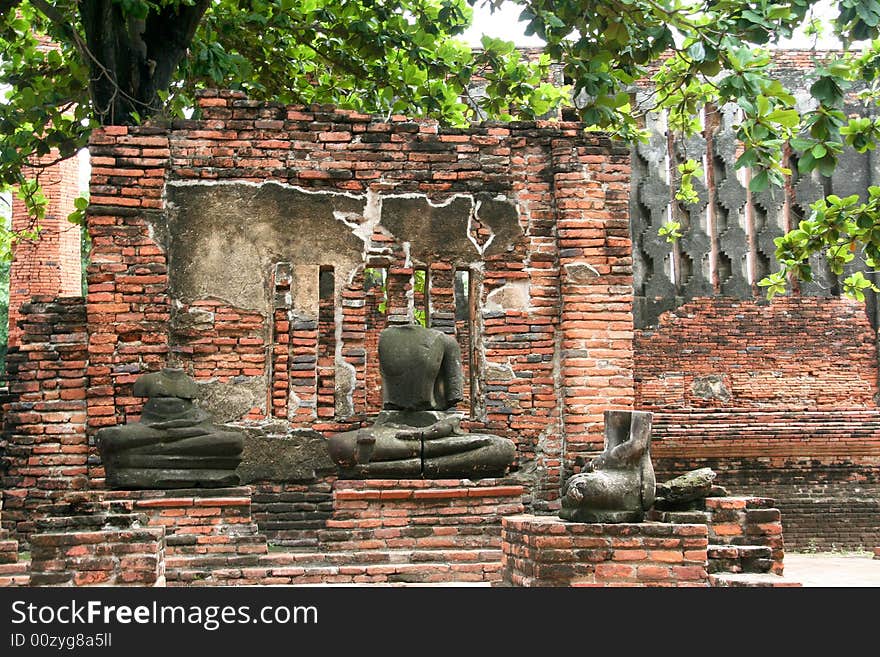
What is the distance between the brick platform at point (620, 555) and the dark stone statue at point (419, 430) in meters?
1.84

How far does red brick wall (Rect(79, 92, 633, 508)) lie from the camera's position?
729cm

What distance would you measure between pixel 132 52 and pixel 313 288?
2602 millimetres

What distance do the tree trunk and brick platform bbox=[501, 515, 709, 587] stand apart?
4.67 meters

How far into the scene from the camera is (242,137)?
752 centimetres

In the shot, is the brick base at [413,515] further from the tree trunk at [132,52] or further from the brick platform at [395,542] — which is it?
the tree trunk at [132,52]

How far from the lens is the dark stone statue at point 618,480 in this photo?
5.36m

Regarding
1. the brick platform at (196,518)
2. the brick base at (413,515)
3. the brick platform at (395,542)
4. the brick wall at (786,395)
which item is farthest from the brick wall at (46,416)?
the brick wall at (786,395)

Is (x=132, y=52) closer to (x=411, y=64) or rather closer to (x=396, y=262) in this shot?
(x=411, y=64)

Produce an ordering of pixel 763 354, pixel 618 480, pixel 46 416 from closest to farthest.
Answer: pixel 618 480, pixel 46 416, pixel 763 354

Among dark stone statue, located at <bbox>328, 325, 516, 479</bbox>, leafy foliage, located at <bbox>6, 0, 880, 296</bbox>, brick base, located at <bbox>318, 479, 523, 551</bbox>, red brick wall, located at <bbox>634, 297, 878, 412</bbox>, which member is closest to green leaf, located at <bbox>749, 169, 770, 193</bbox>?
leafy foliage, located at <bbox>6, 0, 880, 296</bbox>

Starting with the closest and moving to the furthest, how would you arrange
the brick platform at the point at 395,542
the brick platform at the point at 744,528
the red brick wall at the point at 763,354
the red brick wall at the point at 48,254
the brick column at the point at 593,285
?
the brick platform at the point at 744,528
the brick platform at the point at 395,542
the brick column at the point at 593,285
the red brick wall at the point at 763,354
the red brick wall at the point at 48,254

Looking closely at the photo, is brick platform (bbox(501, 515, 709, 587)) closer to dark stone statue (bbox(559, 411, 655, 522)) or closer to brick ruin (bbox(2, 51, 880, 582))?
dark stone statue (bbox(559, 411, 655, 522))

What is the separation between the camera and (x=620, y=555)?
5.13 m

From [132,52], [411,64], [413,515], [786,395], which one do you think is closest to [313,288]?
[413,515]
